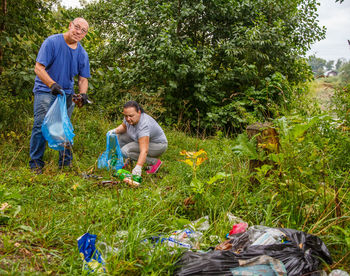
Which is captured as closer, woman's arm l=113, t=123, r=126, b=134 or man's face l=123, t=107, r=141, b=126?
man's face l=123, t=107, r=141, b=126

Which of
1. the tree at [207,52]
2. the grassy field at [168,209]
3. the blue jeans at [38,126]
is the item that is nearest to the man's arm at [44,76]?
the blue jeans at [38,126]

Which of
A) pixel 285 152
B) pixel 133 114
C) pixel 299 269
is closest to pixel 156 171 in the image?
pixel 133 114

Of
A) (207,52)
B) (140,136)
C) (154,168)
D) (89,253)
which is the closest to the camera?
(89,253)

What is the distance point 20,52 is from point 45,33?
0.57 metres

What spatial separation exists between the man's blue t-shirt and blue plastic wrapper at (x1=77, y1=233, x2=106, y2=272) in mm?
2355

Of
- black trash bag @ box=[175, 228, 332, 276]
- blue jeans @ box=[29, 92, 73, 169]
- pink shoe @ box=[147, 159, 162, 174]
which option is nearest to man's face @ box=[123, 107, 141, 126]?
pink shoe @ box=[147, 159, 162, 174]

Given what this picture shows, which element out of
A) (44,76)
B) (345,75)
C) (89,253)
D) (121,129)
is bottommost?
(89,253)

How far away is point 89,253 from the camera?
1845 millimetres

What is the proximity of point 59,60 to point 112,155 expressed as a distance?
137cm

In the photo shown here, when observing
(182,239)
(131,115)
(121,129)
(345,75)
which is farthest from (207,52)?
(182,239)

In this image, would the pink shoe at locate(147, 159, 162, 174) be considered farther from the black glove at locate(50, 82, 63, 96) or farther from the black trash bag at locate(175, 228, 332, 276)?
the black trash bag at locate(175, 228, 332, 276)

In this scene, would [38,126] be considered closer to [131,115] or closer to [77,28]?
[131,115]

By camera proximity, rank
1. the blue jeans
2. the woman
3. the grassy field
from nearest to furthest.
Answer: the grassy field, the blue jeans, the woman

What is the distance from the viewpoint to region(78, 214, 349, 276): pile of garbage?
63.7 inches
